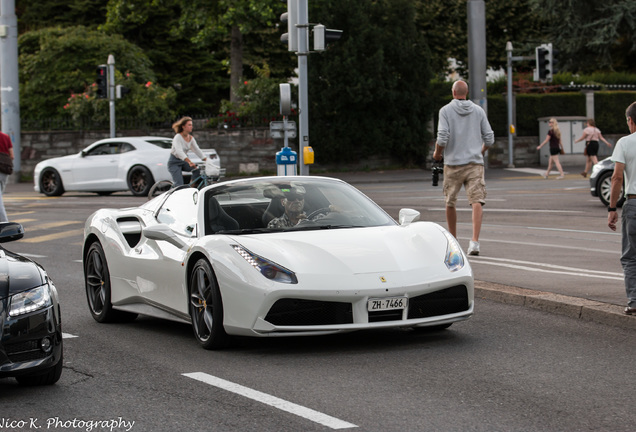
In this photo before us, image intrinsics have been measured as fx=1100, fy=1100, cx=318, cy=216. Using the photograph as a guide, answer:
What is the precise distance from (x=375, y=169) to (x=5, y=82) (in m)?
12.8

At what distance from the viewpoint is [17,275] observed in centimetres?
598

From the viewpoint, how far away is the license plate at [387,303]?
7.19 m

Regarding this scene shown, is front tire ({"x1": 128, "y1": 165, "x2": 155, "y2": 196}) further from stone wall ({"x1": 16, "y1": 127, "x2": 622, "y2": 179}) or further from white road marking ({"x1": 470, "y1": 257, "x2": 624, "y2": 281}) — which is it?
white road marking ({"x1": 470, "y1": 257, "x2": 624, "y2": 281})

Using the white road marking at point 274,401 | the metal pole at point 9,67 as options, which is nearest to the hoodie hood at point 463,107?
the white road marking at point 274,401

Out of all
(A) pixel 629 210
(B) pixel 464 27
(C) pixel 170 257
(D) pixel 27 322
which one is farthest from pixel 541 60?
(D) pixel 27 322

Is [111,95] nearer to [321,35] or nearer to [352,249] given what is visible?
[321,35]

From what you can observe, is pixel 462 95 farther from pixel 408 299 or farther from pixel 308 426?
pixel 308 426

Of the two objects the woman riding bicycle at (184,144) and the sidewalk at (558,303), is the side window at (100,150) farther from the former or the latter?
the sidewalk at (558,303)

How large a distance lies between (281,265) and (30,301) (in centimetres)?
189

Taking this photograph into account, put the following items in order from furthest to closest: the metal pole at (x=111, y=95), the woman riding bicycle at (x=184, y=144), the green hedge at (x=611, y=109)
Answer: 1. the green hedge at (x=611, y=109)
2. the metal pole at (x=111, y=95)
3. the woman riding bicycle at (x=184, y=144)

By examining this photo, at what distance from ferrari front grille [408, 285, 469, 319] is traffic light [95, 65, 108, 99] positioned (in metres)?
30.3

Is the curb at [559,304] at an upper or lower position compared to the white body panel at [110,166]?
lower

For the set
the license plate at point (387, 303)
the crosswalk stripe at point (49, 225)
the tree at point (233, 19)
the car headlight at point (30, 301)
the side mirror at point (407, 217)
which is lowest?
the crosswalk stripe at point (49, 225)

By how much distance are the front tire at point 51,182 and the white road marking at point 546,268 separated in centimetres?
1845
